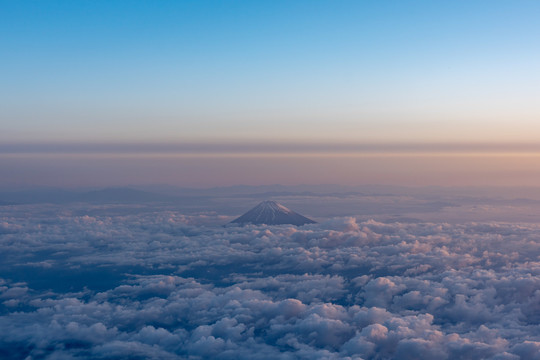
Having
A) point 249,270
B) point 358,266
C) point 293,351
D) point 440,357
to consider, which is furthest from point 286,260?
point 440,357

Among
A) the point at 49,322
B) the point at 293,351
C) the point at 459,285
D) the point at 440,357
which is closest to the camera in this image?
the point at 440,357

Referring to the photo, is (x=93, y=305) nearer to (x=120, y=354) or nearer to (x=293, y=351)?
(x=120, y=354)

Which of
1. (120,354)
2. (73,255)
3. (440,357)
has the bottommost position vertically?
(73,255)

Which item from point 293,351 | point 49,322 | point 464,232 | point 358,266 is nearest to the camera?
point 293,351

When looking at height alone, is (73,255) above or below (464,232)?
below

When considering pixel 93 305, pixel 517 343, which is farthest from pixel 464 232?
pixel 93 305

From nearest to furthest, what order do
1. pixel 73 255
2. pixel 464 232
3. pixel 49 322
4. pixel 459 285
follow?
1. pixel 49 322
2. pixel 459 285
3. pixel 73 255
4. pixel 464 232

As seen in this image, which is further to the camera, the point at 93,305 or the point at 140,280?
the point at 140,280

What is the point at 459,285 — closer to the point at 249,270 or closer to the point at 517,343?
the point at 517,343

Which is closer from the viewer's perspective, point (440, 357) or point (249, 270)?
point (440, 357)
